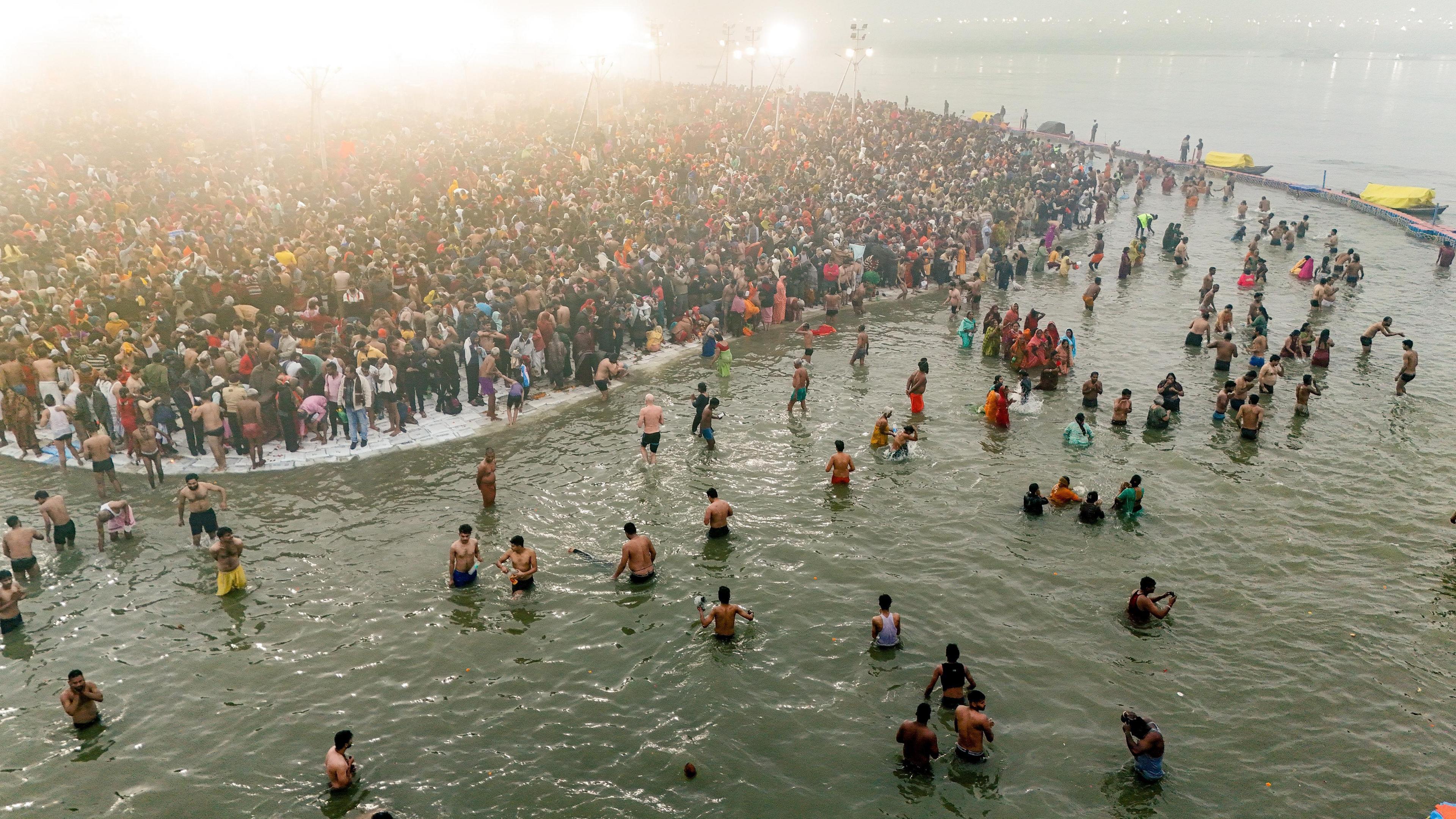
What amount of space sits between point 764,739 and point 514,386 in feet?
34.5

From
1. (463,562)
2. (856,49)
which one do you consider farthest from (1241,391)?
(856,49)

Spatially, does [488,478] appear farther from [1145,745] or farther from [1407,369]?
[1407,369]

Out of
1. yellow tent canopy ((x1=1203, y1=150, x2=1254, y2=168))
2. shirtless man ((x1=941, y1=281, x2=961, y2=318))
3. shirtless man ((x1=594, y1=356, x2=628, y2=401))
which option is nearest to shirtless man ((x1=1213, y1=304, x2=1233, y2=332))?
shirtless man ((x1=941, y1=281, x2=961, y2=318))

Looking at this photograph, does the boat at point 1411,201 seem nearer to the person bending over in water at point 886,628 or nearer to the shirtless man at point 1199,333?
the shirtless man at point 1199,333

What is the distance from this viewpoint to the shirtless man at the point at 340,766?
9352 mm

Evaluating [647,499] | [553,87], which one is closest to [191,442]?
[647,499]

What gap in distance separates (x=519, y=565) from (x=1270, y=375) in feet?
61.9

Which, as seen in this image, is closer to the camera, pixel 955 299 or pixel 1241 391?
pixel 1241 391

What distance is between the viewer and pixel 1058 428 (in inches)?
763

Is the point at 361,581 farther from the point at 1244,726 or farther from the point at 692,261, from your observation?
the point at 692,261

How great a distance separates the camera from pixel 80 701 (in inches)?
396

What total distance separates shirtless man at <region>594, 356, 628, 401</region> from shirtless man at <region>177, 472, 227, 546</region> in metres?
8.32

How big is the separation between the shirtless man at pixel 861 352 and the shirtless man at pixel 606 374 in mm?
6300

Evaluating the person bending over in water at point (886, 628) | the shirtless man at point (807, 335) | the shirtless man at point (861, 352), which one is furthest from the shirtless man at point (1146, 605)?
the shirtless man at point (807, 335)
